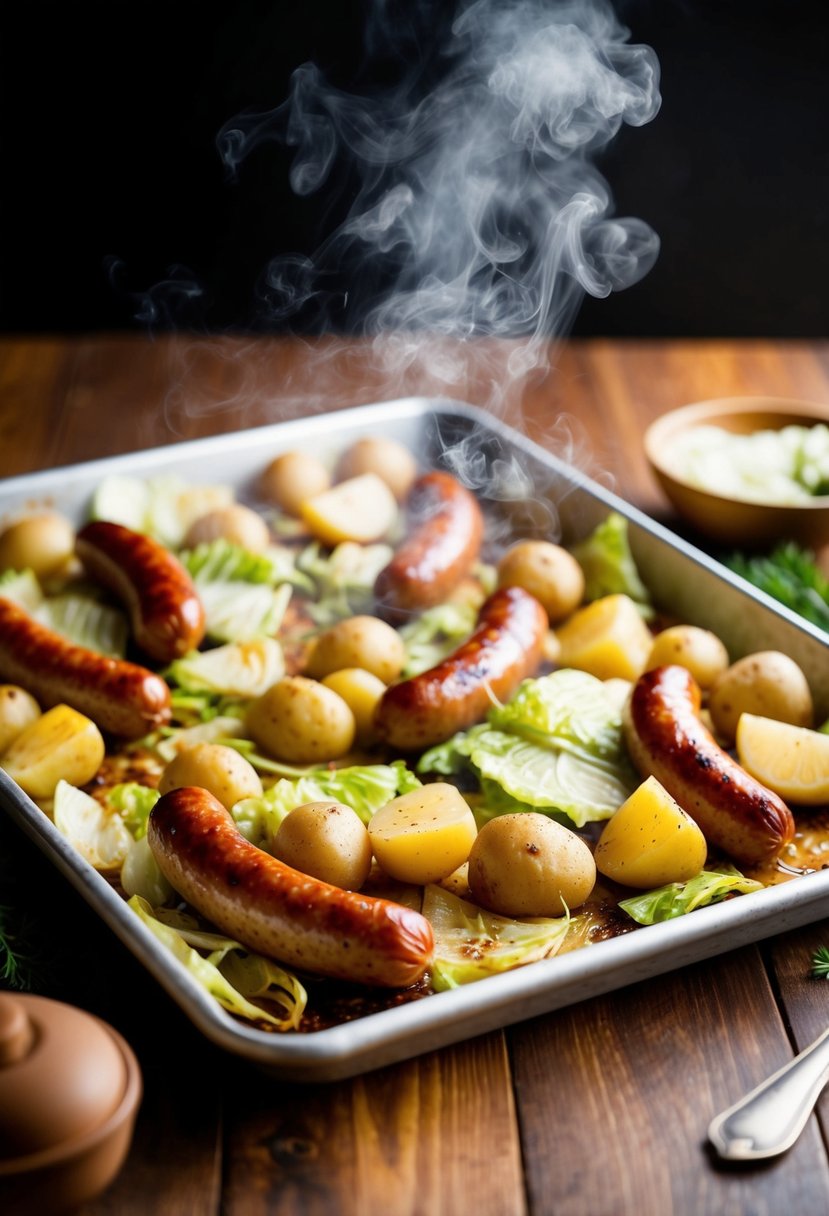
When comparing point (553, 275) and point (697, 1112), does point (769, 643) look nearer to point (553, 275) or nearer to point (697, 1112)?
point (697, 1112)

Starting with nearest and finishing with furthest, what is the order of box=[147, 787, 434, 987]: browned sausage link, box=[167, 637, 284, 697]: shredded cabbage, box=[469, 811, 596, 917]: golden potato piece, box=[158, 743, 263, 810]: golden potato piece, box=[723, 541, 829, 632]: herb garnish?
box=[147, 787, 434, 987]: browned sausage link < box=[469, 811, 596, 917]: golden potato piece < box=[158, 743, 263, 810]: golden potato piece < box=[167, 637, 284, 697]: shredded cabbage < box=[723, 541, 829, 632]: herb garnish

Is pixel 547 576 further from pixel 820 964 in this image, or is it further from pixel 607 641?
pixel 820 964

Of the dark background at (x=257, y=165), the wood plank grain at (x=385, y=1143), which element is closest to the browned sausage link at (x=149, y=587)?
the wood plank grain at (x=385, y=1143)

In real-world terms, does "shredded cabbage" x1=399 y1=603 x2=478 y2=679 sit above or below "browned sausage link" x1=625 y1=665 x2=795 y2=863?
below

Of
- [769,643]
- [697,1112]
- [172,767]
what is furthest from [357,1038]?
[769,643]

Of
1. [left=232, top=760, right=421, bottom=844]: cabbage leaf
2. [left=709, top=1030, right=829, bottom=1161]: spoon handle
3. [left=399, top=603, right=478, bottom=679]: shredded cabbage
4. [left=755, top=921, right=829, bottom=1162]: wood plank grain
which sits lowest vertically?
[left=399, top=603, right=478, bottom=679]: shredded cabbage

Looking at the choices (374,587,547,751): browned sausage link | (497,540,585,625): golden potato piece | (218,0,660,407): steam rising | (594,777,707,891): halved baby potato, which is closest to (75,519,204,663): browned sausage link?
(374,587,547,751): browned sausage link

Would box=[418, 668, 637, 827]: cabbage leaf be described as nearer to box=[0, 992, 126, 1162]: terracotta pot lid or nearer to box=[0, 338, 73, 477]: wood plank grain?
box=[0, 992, 126, 1162]: terracotta pot lid

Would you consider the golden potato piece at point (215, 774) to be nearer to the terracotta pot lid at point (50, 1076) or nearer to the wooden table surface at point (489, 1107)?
the wooden table surface at point (489, 1107)
